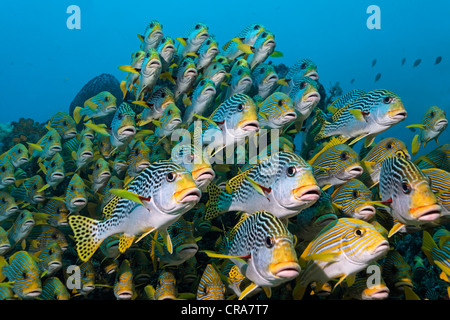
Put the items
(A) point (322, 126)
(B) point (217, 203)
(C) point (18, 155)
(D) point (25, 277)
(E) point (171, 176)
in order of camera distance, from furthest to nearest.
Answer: (C) point (18, 155), (A) point (322, 126), (D) point (25, 277), (B) point (217, 203), (E) point (171, 176)

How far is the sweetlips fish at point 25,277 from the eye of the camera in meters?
3.71

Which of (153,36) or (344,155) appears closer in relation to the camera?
(344,155)

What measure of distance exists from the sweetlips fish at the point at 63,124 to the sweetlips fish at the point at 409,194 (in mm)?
5881

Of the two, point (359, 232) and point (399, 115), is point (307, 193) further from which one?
point (399, 115)

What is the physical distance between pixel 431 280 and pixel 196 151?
166 inches

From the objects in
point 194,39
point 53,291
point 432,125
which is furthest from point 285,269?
point 194,39

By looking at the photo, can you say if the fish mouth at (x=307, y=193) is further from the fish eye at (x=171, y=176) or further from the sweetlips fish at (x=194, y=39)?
the sweetlips fish at (x=194, y=39)

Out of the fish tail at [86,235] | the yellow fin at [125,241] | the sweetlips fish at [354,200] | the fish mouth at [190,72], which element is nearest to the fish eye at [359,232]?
the sweetlips fish at [354,200]

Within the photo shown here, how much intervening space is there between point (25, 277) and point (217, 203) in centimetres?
263

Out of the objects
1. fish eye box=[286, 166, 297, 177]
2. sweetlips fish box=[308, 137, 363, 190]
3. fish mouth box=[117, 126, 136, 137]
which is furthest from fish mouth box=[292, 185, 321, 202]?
fish mouth box=[117, 126, 136, 137]

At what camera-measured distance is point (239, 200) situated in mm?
3221

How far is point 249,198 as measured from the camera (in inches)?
122
